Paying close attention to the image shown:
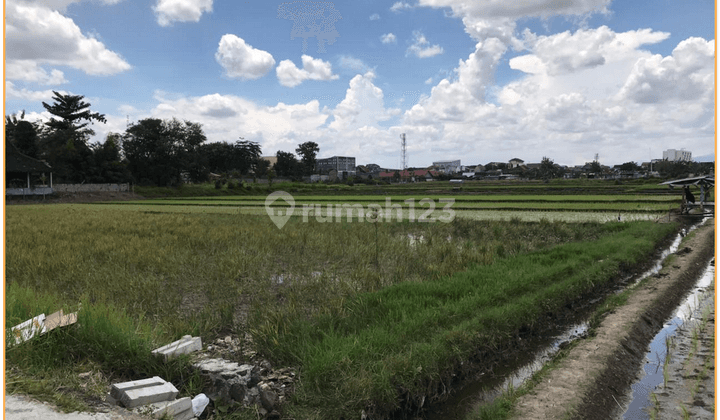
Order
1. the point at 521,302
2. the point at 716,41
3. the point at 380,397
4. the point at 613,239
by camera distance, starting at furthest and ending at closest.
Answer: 1. the point at 613,239
2. the point at 521,302
3. the point at 380,397
4. the point at 716,41

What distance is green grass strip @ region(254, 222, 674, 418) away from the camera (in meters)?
3.44

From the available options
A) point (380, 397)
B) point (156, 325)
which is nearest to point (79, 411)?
point (156, 325)

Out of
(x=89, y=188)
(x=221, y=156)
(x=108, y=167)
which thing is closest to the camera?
(x=89, y=188)

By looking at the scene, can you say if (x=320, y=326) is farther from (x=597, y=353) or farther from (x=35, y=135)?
(x=35, y=135)

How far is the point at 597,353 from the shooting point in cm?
431

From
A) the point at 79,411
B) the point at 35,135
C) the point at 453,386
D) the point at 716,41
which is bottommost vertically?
the point at 453,386

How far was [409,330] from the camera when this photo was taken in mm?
4375

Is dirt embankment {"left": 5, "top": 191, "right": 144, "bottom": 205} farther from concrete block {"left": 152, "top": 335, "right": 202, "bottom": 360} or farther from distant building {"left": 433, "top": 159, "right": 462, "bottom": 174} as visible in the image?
distant building {"left": 433, "top": 159, "right": 462, "bottom": 174}

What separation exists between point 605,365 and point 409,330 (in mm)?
1790

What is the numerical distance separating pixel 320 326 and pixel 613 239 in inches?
332

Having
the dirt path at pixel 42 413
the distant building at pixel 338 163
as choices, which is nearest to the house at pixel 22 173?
the dirt path at pixel 42 413

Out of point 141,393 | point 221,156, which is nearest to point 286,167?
point 221,156

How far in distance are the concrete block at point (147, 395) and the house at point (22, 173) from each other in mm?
36556

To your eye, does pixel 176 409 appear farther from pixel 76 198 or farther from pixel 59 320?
pixel 76 198
